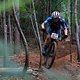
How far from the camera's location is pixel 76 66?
1025 cm

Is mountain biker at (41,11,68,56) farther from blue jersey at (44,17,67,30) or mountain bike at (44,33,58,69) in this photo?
mountain bike at (44,33,58,69)

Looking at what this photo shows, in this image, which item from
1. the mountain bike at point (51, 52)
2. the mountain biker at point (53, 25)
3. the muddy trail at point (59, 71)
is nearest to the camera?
the muddy trail at point (59, 71)

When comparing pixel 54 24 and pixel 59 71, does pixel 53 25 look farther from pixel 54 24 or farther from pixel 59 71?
pixel 59 71

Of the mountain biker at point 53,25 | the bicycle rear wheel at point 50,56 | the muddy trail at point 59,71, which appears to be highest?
the mountain biker at point 53,25

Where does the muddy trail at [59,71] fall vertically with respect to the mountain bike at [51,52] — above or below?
below

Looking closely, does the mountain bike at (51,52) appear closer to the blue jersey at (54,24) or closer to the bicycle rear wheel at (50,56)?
the bicycle rear wheel at (50,56)

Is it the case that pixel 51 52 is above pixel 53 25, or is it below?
below

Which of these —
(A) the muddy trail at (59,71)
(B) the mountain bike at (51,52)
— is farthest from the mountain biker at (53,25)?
(A) the muddy trail at (59,71)

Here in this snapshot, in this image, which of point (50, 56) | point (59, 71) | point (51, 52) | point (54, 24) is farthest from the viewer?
point (50, 56)

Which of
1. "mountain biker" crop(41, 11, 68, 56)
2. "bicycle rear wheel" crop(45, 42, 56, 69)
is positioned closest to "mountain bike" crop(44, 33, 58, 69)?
"bicycle rear wheel" crop(45, 42, 56, 69)

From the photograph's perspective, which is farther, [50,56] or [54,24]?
[50,56]

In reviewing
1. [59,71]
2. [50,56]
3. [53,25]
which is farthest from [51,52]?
[53,25]

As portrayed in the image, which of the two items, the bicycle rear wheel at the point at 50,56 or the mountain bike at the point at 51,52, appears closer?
the mountain bike at the point at 51,52

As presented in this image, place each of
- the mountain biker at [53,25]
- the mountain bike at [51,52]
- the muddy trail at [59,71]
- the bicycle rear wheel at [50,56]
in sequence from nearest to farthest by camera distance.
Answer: the muddy trail at [59,71]
the mountain biker at [53,25]
the mountain bike at [51,52]
the bicycle rear wheel at [50,56]
